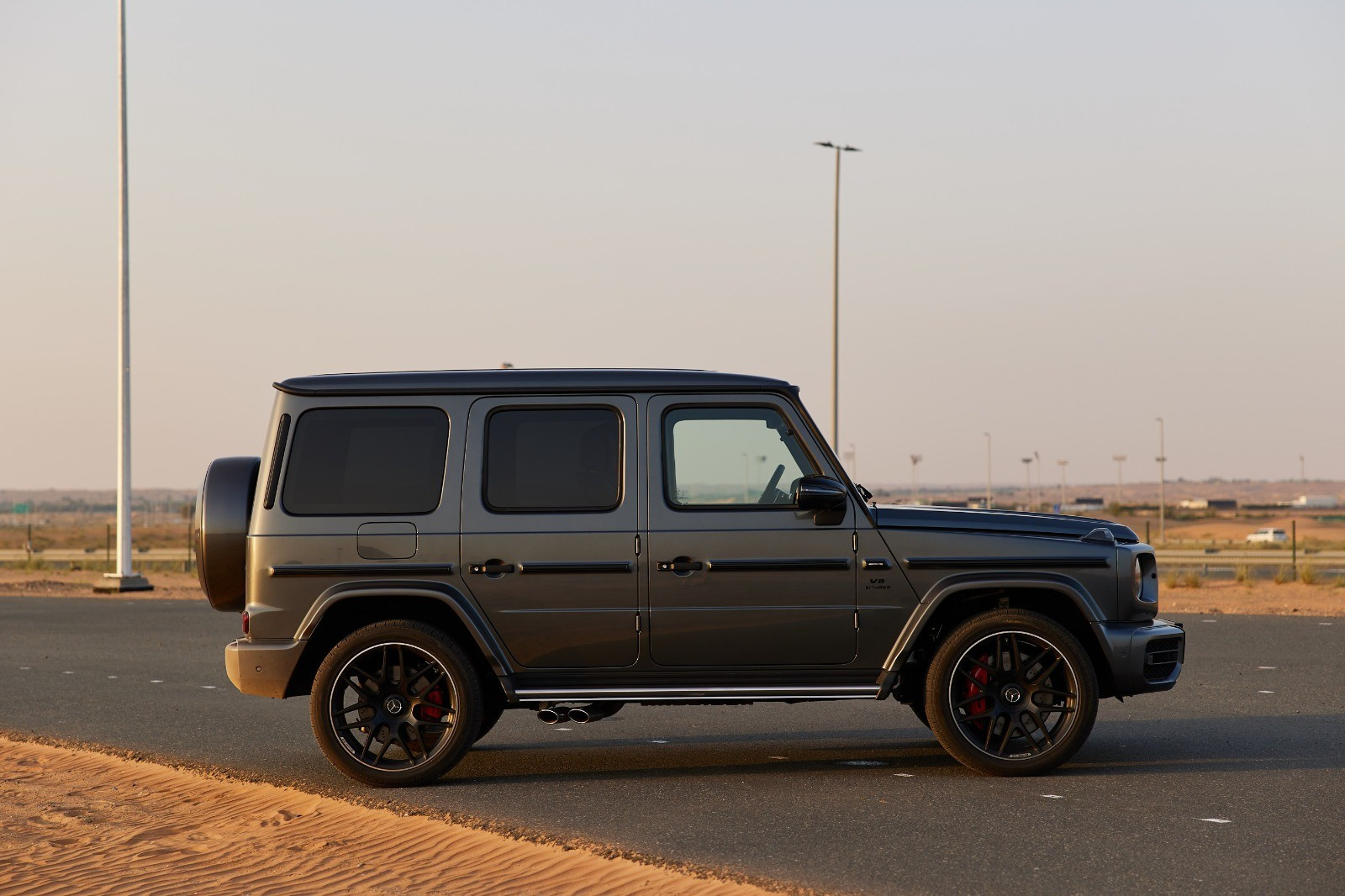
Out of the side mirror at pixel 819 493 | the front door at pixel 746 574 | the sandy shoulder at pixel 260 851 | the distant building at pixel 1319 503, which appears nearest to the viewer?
the sandy shoulder at pixel 260 851

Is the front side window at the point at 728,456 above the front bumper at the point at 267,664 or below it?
above

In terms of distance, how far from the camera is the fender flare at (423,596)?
767 centimetres

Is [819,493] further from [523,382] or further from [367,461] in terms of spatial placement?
[367,461]

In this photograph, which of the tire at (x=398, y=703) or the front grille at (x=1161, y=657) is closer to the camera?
the tire at (x=398, y=703)

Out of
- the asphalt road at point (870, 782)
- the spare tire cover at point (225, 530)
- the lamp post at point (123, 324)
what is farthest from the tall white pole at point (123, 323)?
the spare tire cover at point (225, 530)

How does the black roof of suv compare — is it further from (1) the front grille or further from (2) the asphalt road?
(1) the front grille

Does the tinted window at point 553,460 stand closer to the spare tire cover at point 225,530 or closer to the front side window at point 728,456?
the front side window at point 728,456

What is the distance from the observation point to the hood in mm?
7859

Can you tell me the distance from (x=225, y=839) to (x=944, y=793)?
3.67 meters

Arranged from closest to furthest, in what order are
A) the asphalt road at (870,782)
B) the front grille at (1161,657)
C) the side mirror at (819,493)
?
the asphalt road at (870,782), the side mirror at (819,493), the front grille at (1161,657)

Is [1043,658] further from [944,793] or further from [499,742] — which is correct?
[499,742]

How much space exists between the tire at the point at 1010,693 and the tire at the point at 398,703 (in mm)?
2616

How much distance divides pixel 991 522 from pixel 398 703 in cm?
351

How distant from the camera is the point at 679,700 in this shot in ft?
25.2
